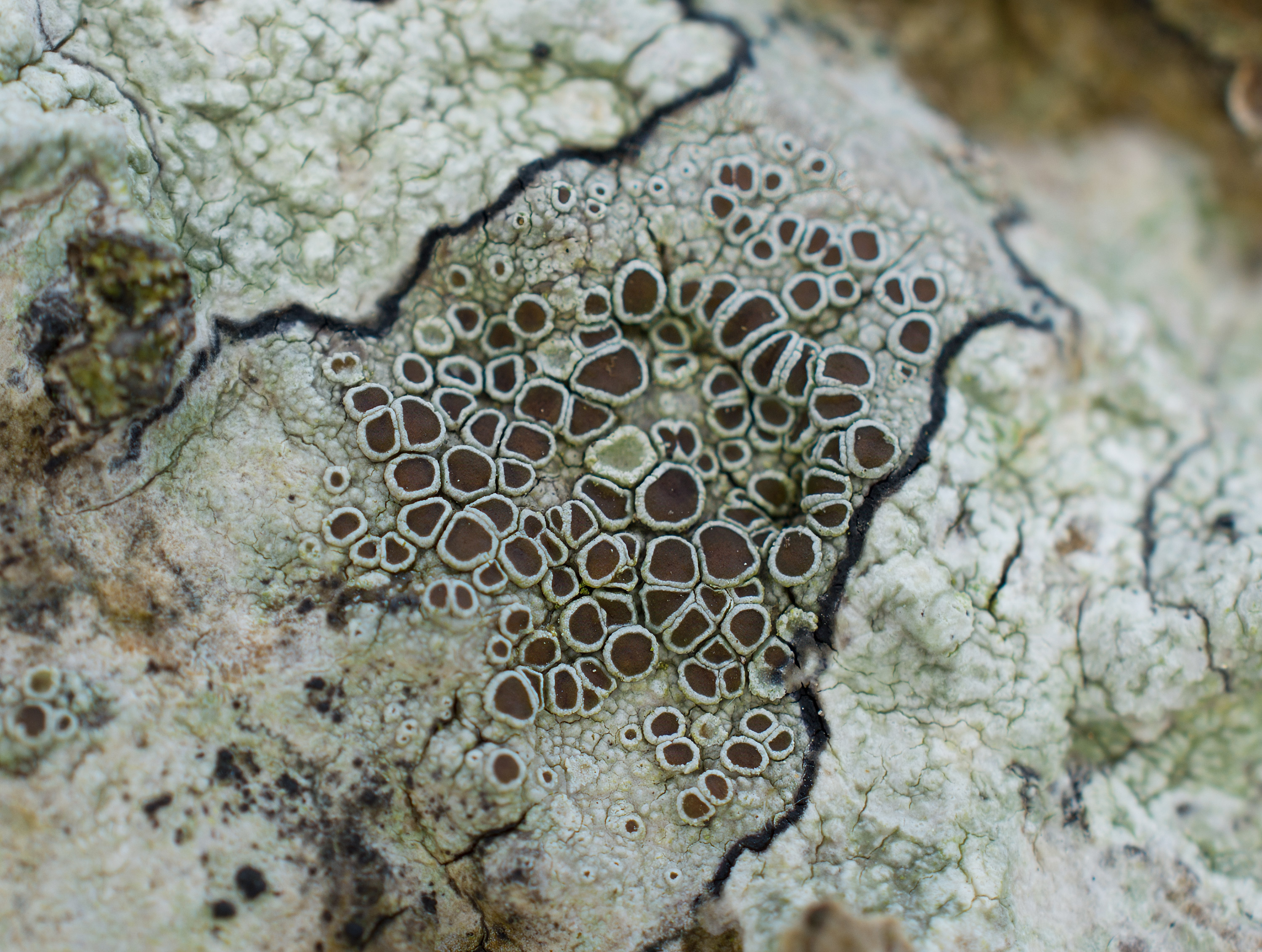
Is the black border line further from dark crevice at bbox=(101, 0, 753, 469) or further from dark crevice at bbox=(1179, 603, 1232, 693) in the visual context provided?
dark crevice at bbox=(1179, 603, 1232, 693)

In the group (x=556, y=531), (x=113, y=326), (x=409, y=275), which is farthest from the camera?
(x=409, y=275)

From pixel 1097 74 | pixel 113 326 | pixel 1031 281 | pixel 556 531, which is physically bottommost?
pixel 113 326

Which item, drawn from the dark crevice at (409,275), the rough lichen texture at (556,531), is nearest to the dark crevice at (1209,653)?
the rough lichen texture at (556,531)

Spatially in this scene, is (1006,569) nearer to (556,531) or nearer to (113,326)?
(556,531)

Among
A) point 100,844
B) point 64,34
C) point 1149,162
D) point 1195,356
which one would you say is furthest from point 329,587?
point 1149,162

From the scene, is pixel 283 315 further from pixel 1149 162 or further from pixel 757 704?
pixel 1149 162

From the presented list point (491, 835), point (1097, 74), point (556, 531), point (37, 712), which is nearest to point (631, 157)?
point (556, 531)
